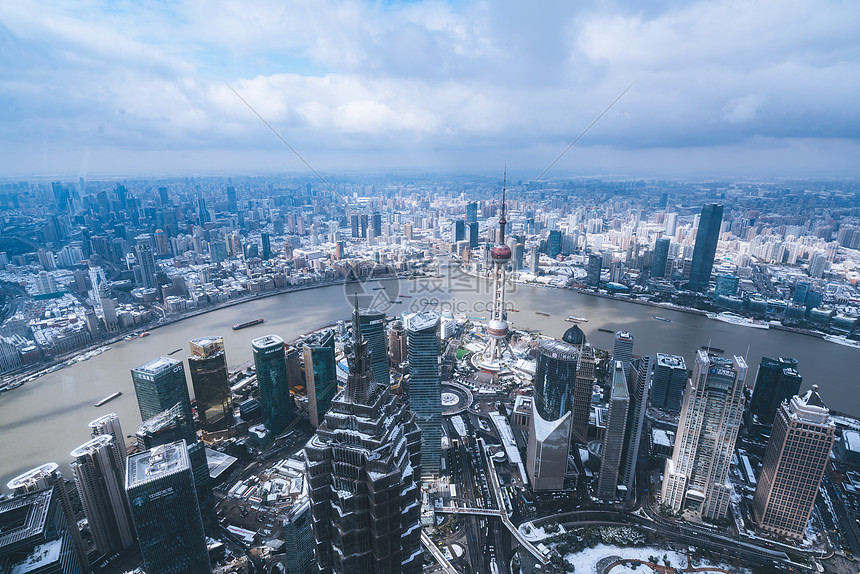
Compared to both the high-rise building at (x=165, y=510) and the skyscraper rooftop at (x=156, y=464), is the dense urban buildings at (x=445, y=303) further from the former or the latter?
the skyscraper rooftop at (x=156, y=464)

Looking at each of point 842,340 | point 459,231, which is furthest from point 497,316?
point 459,231

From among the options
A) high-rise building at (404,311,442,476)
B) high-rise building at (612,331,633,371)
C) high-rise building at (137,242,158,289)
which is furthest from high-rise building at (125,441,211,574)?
high-rise building at (137,242,158,289)

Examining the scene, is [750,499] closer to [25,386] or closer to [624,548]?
[624,548]

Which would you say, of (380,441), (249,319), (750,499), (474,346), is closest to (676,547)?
(750,499)

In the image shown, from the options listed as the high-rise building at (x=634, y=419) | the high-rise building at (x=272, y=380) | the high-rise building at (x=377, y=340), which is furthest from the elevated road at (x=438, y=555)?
the high-rise building at (x=272, y=380)

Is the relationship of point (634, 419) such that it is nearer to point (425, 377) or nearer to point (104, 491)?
point (425, 377)
